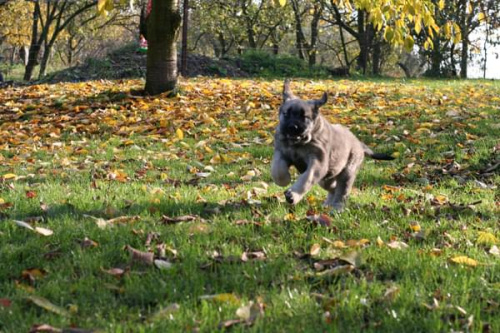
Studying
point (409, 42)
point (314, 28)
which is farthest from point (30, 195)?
point (314, 28)

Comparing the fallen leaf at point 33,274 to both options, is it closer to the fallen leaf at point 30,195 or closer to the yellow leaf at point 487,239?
the fallen leaf at point 30,195

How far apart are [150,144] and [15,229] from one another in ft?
16.3

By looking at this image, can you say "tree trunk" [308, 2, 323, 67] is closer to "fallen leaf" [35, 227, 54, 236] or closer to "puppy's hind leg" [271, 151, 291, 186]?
"puppy's hind leg" [271, 151, 291, 186]

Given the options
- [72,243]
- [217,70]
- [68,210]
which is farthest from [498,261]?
[217,70]

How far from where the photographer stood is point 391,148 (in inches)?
347

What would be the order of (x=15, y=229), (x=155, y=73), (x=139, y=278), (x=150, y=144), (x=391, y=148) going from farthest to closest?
1. (x=155, y=73)
2. (x=150, y=144)
3. (x=391, y=148)
4. (x=15, y=229)
5. (x=139, y=278)

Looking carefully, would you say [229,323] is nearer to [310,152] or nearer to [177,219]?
[177,219]

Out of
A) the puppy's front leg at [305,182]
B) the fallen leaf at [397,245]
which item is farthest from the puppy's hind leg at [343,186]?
the fallen leaf at [397,245]

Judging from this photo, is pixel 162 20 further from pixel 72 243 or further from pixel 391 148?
pixel 72 243

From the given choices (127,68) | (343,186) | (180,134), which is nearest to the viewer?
(343,186)

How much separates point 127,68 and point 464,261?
16.6 metres

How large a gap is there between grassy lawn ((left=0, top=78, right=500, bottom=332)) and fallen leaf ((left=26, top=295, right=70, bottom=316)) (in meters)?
0.01

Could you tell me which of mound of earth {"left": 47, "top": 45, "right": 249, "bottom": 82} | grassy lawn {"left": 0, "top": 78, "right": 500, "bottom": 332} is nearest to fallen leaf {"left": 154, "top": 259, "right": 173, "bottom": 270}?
grassy lawn {"left": 0, "top": 78, "right": 500, "bottom": 332}

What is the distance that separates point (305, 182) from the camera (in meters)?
5.11
